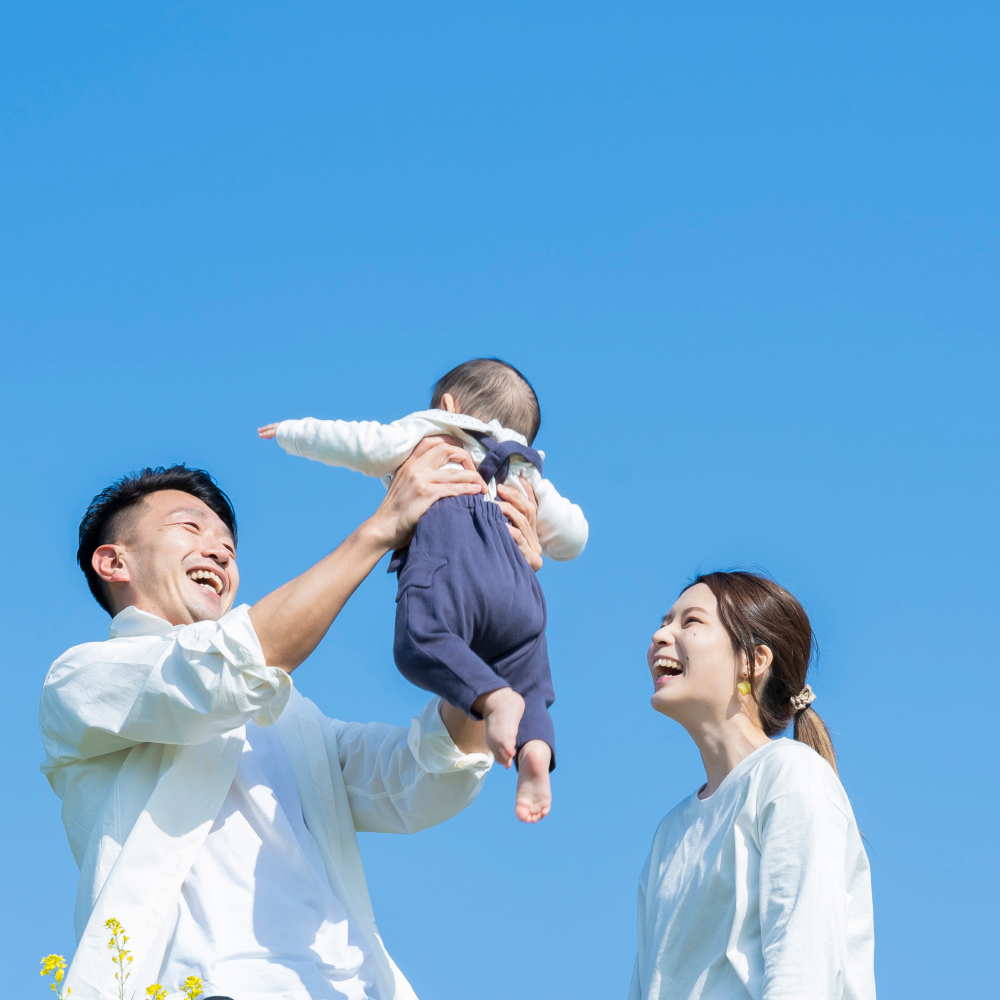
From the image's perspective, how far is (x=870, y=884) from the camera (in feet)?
13.8

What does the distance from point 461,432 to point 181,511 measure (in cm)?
169

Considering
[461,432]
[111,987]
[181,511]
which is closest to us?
[111,987]

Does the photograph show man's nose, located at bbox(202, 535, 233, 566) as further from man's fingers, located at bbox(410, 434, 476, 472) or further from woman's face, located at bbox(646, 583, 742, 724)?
woman's face, located at bbox(646, 583, 742, 724)

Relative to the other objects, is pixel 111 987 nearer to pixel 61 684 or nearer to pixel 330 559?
pixel 61 684

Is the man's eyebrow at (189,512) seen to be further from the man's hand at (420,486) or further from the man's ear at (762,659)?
the man's ear at (762,659)

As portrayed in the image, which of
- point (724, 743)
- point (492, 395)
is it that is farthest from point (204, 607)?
point (724, 743)

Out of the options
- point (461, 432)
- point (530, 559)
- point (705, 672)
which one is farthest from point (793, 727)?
point (461, 432)

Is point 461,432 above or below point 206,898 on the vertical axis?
above

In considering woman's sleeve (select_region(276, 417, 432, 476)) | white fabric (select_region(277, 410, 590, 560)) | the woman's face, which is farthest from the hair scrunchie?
woman's sleeve (select_region(276, 417, 432, 476))

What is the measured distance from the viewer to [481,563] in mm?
4277

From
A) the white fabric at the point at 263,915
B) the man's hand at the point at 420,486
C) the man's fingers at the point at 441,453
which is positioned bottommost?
the white fabric at the point at 263,915

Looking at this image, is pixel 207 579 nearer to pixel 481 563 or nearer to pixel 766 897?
pixel 481 563

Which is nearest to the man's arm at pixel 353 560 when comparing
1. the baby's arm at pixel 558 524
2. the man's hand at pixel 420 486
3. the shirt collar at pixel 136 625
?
the man's hand at pixel 420 486

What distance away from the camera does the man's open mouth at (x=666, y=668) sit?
4.78 metres
